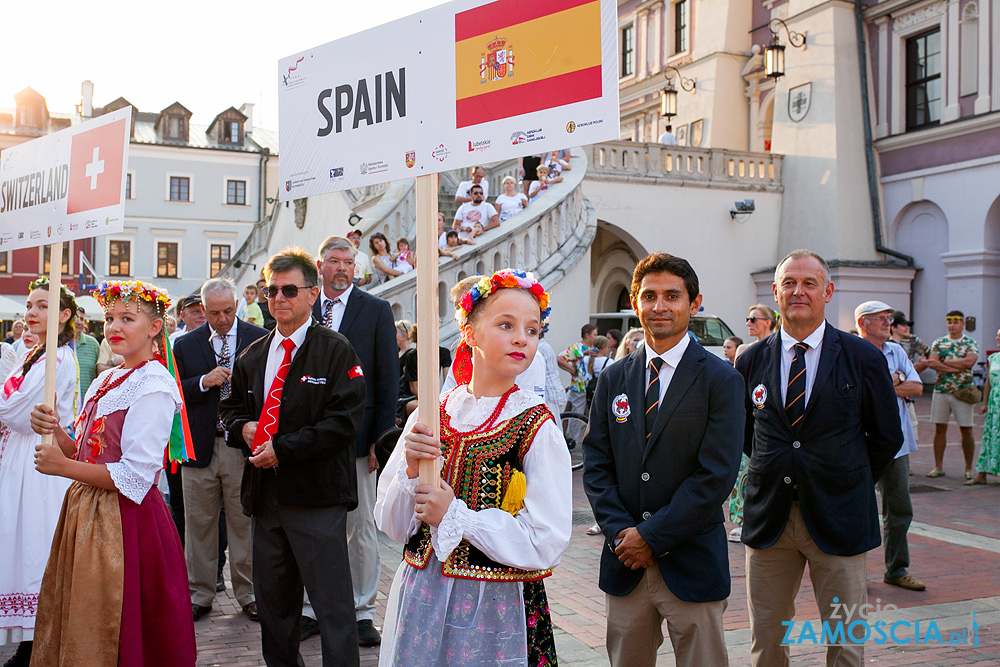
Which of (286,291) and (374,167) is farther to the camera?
(286,291)

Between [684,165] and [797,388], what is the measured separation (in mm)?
17221

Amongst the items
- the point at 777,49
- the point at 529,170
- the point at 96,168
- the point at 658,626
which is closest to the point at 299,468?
the point at 658,626

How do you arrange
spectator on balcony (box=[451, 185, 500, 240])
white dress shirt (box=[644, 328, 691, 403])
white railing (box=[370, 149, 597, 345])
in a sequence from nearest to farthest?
white dress shirt (box=[644, 328, 691, 403])
white railing (box=[370, 149, 597, 345])
spectator on balcony (box=[451, 185, 500, 240])

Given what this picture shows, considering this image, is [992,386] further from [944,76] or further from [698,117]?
[698,117]

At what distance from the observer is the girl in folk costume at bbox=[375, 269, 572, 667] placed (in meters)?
2.64

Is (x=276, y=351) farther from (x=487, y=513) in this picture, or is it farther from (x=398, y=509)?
(x=487, y=513)

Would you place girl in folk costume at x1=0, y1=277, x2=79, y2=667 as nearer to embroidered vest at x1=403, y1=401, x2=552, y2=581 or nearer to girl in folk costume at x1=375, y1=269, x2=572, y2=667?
girl in folk costume at x1=375, y1=269, x2=572, y2=667

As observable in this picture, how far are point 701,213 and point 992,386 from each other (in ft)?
35.8

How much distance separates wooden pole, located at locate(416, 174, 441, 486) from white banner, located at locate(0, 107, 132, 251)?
2185 millimetres

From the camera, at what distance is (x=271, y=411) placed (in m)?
4.07

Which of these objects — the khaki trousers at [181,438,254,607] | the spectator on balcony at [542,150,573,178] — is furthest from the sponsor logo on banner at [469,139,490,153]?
the spectator on balcony at [542,150,573,178]

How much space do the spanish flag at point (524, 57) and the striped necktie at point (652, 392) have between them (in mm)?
1210

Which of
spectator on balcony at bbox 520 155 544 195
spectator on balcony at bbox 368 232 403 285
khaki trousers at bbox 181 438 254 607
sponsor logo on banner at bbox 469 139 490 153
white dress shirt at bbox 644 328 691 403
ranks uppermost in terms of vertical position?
spectator on balcony at bbox 520 155 544 195

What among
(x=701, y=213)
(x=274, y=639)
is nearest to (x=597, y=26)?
(x=274, y=639)
